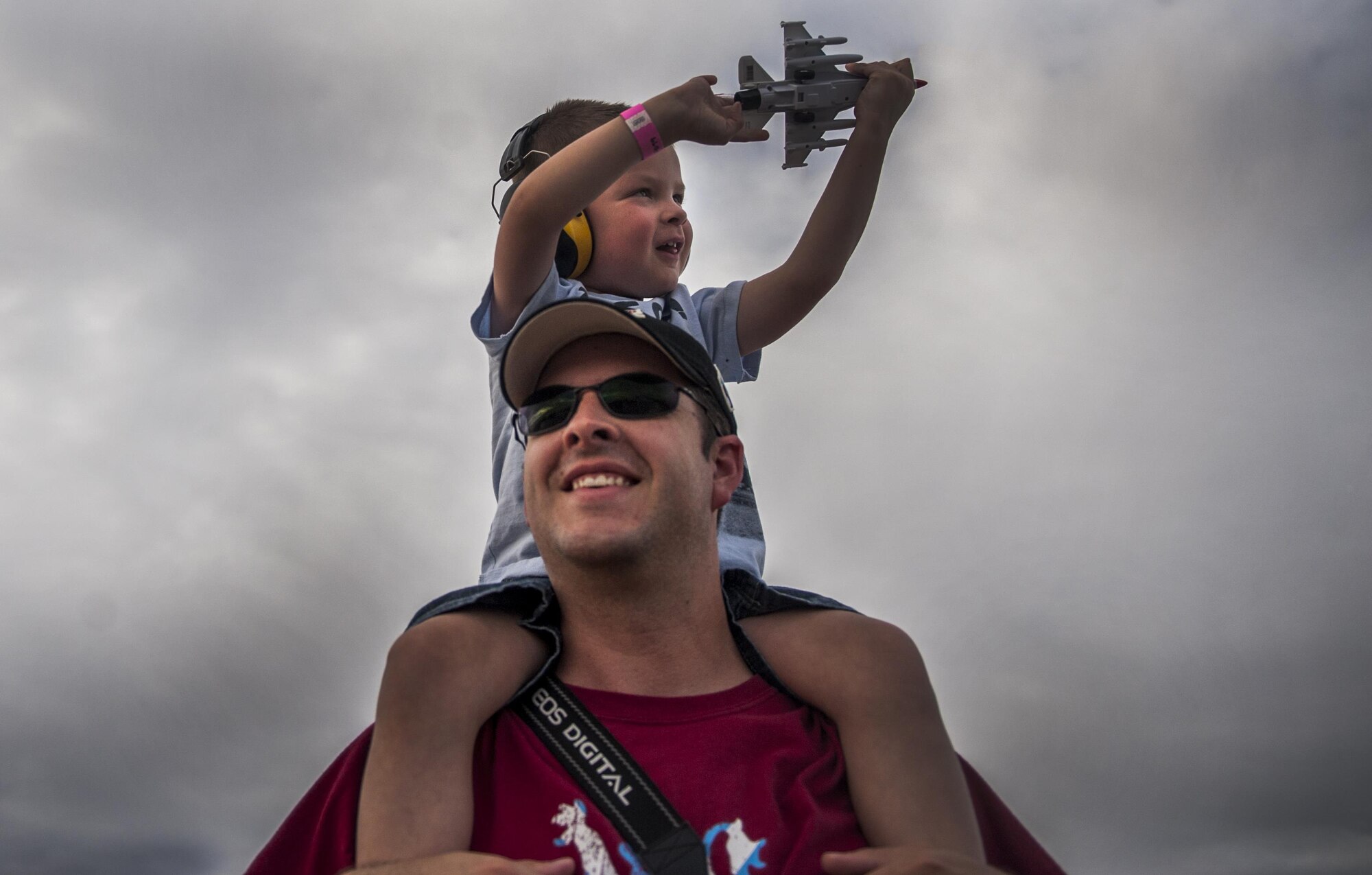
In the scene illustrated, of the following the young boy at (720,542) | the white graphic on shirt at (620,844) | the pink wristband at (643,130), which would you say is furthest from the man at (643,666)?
the pink wristband at (643,130)

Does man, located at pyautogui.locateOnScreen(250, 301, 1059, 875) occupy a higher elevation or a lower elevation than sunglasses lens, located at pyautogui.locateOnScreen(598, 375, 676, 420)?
lower

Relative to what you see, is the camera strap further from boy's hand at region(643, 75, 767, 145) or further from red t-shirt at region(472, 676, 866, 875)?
boy's hand at region(643, 75, 767, 145)

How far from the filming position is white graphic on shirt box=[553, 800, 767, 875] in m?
2.70

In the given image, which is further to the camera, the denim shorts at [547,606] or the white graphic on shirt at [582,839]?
the denim shorts at [547,606]

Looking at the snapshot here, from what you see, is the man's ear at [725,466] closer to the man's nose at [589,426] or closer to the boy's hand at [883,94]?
the man's nose at [589,426]

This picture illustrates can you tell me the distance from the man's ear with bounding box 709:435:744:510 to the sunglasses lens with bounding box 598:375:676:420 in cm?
24

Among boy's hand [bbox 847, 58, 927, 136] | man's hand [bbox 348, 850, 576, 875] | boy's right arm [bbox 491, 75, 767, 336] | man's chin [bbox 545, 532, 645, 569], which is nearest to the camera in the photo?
man's hand [bbox 348, 850, 576, 875]

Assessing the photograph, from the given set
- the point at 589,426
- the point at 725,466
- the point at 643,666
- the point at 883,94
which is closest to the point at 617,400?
the point at 589,426

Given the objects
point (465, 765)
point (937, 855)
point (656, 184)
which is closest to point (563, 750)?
point (465, 765)

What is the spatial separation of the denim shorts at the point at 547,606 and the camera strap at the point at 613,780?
0.10m

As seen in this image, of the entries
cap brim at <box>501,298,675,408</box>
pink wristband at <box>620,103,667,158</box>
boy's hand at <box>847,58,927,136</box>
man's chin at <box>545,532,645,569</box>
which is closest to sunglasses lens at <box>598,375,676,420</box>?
cap brim at <box>501,298,675,408</box>

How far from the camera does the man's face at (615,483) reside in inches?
120

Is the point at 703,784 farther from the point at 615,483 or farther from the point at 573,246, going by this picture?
the point at 573,246

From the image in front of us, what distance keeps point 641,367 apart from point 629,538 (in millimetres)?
640
